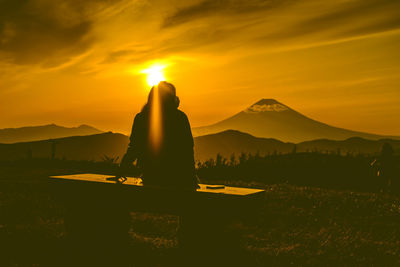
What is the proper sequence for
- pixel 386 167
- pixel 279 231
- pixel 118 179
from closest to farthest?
pixel 118 179, pixel 279 231, pixel 386 167

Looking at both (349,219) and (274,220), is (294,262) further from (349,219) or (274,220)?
(349,219)

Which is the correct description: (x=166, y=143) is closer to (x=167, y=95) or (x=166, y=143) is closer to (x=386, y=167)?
(x=167, y=95)

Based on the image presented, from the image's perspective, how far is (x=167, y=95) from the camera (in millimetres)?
6457

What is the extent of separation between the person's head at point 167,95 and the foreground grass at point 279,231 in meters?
2.49

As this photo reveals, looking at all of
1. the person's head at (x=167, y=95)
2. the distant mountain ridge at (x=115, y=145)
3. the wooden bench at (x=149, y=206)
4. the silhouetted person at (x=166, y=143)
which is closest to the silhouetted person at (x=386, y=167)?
the wooden bench at (x=149, y=206)

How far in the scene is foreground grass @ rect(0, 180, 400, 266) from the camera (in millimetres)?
7094

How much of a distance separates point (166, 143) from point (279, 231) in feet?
13.9

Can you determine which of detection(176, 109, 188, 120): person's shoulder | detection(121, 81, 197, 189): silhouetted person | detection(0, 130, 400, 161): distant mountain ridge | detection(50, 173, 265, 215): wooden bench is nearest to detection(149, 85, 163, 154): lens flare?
detection(121, 81, 197, 189): silhouetted person

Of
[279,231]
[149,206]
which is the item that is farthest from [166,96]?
[279,231]

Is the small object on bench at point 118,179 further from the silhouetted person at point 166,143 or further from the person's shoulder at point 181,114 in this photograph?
the person's shoulder at point 181,114

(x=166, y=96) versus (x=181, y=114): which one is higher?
(x=166, y=96)

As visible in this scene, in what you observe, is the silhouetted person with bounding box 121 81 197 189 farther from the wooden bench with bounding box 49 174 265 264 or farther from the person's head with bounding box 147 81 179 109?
the wooden bench with bounding box 49 174 265 264

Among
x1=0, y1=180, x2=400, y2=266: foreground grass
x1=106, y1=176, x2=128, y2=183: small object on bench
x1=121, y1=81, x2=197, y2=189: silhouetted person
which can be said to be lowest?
x1=0, y1=180, x2=400, y2=266: foreground grass

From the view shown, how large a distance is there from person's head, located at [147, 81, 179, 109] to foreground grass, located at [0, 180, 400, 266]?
2486 millimetres
